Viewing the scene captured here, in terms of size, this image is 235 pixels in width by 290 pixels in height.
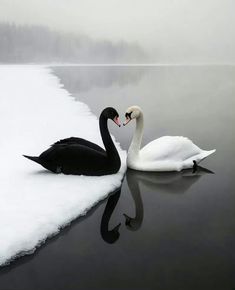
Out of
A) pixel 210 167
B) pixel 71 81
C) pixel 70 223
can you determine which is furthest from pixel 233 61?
pixel 70 223

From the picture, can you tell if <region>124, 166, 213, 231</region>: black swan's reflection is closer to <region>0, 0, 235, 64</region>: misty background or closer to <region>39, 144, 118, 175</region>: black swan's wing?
<region>39, 144, 118, 175</region>: black swan's wing

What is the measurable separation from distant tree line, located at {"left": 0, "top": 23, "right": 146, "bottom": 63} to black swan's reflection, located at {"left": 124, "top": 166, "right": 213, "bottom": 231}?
3439mm

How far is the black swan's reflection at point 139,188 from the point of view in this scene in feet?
5.84

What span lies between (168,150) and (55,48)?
3.84 meters

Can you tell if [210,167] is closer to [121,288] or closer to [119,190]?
[119,190]

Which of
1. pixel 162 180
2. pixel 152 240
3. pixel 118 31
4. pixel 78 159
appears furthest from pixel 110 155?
pixel 118 31

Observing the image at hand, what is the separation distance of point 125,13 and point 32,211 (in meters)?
4.04

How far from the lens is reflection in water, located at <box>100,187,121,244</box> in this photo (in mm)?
1695

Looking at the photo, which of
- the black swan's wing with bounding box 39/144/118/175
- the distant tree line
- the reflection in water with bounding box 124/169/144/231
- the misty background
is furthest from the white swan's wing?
the distant tree line

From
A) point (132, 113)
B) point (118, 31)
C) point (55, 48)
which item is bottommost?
point (55, 48)

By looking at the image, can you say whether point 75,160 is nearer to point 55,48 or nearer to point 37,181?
point 37,181

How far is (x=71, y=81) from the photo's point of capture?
6738 millimetres

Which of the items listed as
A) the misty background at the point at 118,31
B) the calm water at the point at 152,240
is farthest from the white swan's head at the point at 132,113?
the misty background at the point at 118,31

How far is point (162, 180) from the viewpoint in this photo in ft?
7.61
